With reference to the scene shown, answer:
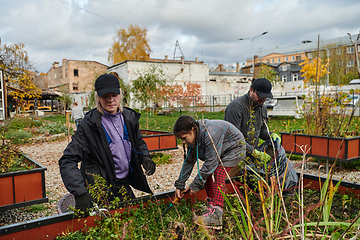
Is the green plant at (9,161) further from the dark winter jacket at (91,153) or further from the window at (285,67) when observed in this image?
the window at (285,67)

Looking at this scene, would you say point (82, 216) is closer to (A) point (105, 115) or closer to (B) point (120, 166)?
(B) point (120, 166)

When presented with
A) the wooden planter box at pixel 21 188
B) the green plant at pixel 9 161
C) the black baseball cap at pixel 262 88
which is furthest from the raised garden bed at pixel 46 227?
the green plant at pixel 9 161

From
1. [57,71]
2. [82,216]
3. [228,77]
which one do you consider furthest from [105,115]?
[57,71]

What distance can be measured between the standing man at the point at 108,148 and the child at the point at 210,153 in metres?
0.40

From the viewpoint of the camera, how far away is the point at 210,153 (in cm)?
235

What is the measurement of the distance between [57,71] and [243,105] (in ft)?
157

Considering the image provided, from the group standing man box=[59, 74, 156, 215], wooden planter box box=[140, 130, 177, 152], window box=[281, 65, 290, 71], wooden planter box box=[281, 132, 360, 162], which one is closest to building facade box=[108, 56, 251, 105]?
window box=[281, 65, 290, 71]

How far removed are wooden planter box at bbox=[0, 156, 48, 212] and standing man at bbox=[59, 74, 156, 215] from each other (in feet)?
3.56

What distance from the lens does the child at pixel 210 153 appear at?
7.43ft

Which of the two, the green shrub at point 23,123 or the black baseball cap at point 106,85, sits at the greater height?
the black baseball cap at point 106,85

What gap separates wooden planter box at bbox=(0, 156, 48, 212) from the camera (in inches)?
111

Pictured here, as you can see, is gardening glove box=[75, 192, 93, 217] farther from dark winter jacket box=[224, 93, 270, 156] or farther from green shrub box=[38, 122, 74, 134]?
green shrub box=[38, 122, 74, 134]

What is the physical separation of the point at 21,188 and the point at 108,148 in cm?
140

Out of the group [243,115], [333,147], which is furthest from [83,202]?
[333,147]
